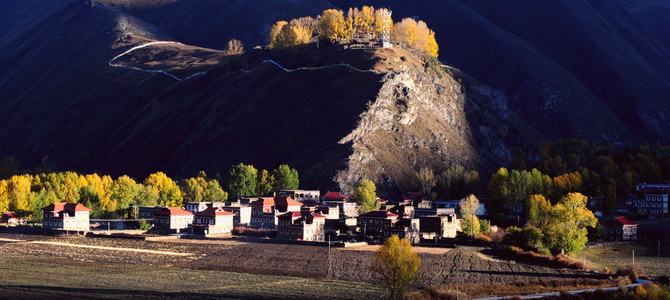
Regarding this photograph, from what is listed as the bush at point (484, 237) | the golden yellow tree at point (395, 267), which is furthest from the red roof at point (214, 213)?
the golden yellow tree at point (395, 267)

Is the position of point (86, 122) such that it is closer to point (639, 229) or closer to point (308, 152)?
point (308, 152)

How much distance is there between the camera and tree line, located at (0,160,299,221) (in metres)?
122

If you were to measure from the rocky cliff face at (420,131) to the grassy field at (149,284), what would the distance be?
189ft

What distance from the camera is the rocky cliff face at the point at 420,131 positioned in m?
138

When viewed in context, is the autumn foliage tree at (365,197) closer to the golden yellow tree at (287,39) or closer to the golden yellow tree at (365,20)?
the golden yellow tree at (365,20)

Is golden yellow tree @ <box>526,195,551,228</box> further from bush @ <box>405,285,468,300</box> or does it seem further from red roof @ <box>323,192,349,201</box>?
bush @ <box>405,285,468,300</box>

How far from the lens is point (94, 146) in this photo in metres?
185

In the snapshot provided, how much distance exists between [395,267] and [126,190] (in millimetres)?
70708

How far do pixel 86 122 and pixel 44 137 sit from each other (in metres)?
8.71

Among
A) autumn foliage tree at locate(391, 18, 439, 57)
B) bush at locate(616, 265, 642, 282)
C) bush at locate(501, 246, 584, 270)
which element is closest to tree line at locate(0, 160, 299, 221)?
bush at locate(501, 246, 584, 270)

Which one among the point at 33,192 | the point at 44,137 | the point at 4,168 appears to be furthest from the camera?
the point at 44,137

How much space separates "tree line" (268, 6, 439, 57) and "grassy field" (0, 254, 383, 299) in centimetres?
10506

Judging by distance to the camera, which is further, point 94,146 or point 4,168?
point 94,146

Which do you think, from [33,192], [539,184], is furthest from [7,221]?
[539,184]
